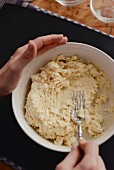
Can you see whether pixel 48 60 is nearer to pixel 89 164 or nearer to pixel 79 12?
pixel 79 12

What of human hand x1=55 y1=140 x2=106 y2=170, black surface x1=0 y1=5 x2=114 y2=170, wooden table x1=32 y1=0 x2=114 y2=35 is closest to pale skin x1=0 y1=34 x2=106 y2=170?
human hand x1=55 y1=140 x2=106 y2=170

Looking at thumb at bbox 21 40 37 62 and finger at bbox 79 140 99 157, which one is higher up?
thumb at bbox 21 40 37 62

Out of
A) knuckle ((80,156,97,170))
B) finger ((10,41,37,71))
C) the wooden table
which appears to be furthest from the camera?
the wooden table

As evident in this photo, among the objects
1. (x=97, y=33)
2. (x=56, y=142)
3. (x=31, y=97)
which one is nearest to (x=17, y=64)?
(x=31, y=97)

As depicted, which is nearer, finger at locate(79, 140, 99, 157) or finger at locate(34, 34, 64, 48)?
finger at locate(79, 140, 99, 157)

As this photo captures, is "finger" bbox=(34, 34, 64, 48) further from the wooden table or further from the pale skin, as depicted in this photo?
the wooden table

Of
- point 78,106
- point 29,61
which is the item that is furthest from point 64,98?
point 29,61

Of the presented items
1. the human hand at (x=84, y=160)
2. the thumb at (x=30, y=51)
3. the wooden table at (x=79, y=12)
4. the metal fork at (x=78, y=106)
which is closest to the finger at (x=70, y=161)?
the human hand at (x=84, y=160)
